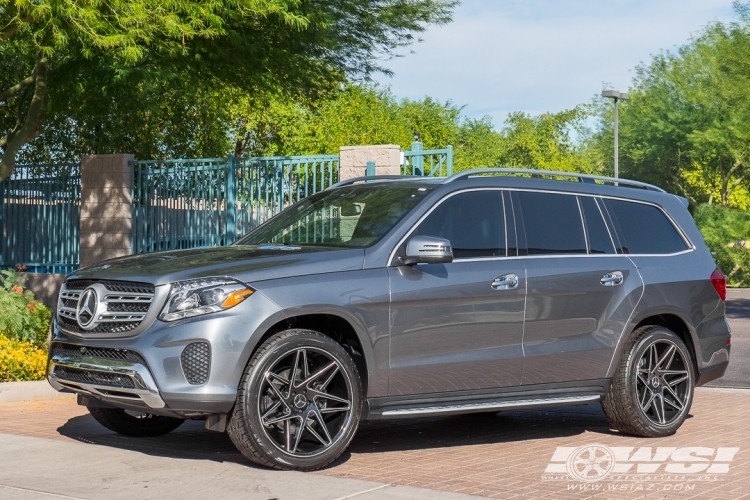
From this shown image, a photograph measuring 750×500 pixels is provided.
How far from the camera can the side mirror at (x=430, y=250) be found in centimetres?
720

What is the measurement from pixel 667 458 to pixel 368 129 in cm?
5141

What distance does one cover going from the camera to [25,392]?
10281 millimetres

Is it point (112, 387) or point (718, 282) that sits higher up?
point (718, 282)

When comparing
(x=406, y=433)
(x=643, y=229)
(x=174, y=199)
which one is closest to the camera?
(x=406, y=433)

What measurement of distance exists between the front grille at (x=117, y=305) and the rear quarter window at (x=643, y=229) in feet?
12.7

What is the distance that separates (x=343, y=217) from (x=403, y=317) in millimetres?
1081

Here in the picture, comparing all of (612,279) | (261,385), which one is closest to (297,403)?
(261,385)

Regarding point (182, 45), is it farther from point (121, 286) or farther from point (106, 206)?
point (121, 286)

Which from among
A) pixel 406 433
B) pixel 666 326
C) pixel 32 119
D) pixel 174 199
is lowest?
pixel 406 433

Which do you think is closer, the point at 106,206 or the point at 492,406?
the point at 492,406

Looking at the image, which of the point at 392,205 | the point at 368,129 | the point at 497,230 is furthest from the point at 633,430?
the point at 368,129

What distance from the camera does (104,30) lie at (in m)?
12.0

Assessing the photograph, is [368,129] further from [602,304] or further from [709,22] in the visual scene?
[602,304]

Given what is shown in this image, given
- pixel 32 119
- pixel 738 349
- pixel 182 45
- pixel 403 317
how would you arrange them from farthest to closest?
pixel 32 119 → pixel 738 349 → pixel 182 45 → pixel 403 317
